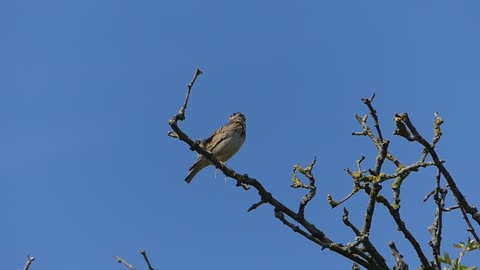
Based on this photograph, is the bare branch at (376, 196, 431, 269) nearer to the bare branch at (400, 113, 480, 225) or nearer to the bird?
the bare branch at (400, 113, 480, 225)

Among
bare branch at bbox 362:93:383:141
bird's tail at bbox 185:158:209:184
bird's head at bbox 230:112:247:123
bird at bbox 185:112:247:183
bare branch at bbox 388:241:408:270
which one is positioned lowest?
bare branch at bbox 388:241:408:270

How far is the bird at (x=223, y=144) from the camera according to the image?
13.9 meters

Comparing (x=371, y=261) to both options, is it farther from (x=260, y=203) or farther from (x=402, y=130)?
(x=260, y=203)

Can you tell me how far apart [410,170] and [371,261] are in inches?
26.4

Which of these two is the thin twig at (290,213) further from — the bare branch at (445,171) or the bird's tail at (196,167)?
the bird's tail at (196,167)

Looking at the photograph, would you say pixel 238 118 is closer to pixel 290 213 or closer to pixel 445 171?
pixel 290 213

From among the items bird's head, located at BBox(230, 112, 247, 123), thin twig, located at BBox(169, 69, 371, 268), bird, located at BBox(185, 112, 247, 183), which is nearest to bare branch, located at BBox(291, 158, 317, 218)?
thin twig, located at BBox(169, 69, 371, 268)

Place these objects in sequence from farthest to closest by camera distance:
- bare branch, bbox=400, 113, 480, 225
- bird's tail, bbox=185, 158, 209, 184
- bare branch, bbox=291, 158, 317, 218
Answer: bird's tail, bbox=185, 158, 209, 184 < bare branch, bbox=291, 158, 317, 218 < bare branch, bbox=400, 113, 480, 225

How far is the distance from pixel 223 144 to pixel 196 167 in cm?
75

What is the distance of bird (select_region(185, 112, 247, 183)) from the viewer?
13.9 m

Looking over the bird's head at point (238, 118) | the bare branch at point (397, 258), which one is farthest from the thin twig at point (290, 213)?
the bird's head at point (238, 118)

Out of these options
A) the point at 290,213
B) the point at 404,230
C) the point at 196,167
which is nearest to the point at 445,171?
the point at 404,230

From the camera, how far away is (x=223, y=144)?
14.2 meters

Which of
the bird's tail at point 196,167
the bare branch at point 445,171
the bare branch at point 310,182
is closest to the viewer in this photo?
the bare branch at point 445,171
